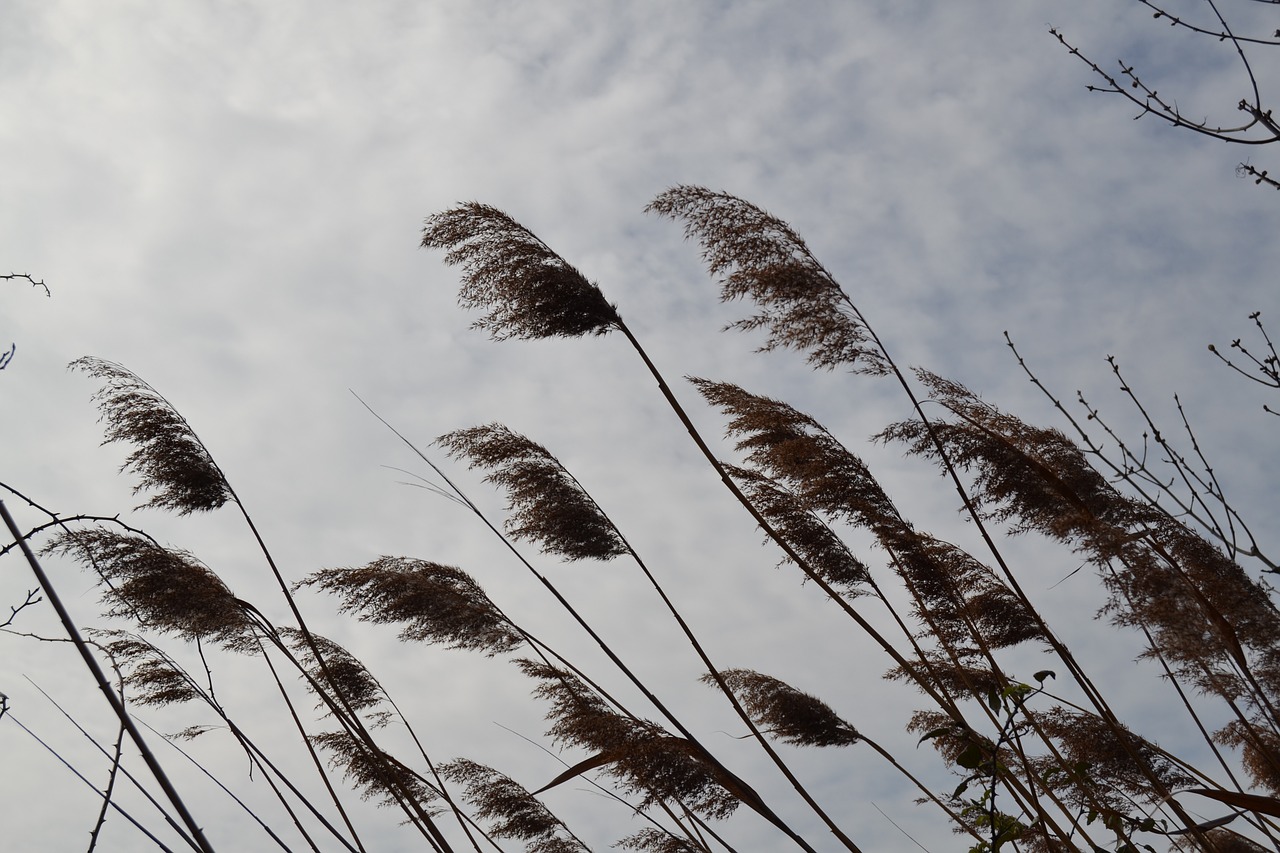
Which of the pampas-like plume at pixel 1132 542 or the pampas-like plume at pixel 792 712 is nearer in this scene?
the pampas-like plume at pixel 1132 542

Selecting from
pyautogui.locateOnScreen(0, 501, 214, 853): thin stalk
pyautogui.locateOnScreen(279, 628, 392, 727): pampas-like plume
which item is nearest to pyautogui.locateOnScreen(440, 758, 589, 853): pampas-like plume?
pyautogui.locateOnScreen(279, 628, 392, 727): pampas-like plume

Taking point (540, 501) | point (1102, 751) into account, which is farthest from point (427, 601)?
point (1102, 751)

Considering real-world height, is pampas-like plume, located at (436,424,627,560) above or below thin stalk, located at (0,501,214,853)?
above

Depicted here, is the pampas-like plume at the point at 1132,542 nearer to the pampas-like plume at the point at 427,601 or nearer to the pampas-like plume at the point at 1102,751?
the pampas-like plume at the point at 1102,751

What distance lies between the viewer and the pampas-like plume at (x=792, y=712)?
442cm

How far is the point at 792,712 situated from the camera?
4.43 m

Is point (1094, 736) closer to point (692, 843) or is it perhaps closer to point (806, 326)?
point (692, 843)

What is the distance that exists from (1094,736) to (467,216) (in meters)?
3.11

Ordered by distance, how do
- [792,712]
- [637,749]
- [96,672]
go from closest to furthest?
[96,672] → [637,749] → [792,712]

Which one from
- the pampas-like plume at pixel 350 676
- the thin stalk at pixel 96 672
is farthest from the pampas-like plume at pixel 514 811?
the thin stalk at pixel 96 672

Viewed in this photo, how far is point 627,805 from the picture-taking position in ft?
13.1

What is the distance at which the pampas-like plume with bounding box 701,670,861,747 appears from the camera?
4422 mm

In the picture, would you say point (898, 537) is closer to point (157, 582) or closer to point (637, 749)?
point (637, 749)

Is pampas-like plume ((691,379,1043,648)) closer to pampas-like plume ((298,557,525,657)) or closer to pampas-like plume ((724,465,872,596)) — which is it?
pampas-like plume ((724,465,872,596))
